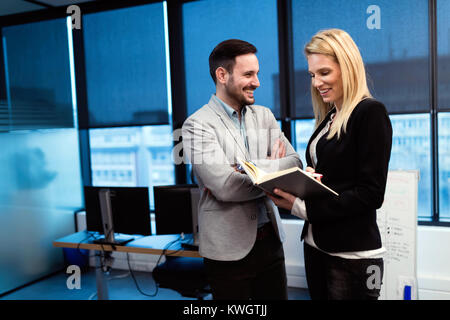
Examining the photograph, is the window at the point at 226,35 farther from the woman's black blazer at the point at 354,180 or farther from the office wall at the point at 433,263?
the woman's black blazer at the point at 354,180

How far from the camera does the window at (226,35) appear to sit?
3.36 metres

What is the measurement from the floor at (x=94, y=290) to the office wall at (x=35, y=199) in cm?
14

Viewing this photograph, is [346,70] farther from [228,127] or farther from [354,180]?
[228,127]

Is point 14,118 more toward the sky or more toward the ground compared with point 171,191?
more toward the sky

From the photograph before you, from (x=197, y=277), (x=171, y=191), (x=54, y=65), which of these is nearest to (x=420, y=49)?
(x=171, y=191)

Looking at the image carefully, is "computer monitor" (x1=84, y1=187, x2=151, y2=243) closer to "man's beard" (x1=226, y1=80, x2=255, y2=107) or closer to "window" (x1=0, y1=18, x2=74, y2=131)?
"man's beard" (x1=226, y1=80, x2=255, y2=107)

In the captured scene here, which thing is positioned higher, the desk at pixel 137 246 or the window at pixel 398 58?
the window at pixel 398 58

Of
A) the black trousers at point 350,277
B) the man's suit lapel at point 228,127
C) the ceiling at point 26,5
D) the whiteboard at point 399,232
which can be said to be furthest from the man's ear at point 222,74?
the ceiling at point 26,5

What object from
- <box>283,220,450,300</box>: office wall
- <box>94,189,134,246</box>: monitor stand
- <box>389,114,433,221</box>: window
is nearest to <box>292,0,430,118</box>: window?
<box>389,114,433,221</box>: window

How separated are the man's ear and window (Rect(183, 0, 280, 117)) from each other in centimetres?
179

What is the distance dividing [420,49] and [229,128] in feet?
6.99
